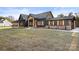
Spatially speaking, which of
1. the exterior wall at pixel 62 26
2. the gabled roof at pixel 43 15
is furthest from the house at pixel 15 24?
the exterior wall at pixel 62 26

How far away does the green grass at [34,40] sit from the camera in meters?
1.73

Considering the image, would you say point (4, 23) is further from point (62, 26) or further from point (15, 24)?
point (62, 26)

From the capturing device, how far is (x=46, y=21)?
5.99 feet

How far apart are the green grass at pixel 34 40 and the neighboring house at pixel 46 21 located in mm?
78

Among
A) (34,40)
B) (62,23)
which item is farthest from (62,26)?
(34,40)

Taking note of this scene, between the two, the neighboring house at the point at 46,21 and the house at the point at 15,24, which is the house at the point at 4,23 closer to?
the house at the point at 15,24

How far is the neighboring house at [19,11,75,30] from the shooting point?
1.78m

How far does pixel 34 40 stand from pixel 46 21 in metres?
0.30

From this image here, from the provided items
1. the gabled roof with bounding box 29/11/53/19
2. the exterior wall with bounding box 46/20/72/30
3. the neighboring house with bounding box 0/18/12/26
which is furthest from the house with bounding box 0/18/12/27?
the exterior wall with bounding box 46/20/72/30

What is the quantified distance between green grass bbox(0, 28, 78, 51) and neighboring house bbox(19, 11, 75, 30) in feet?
0.26

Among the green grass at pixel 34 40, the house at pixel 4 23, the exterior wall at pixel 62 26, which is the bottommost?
the green grass at pixel 34 40

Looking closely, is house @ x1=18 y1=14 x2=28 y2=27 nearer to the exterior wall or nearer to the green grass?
the green grass

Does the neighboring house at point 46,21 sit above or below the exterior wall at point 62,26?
above
